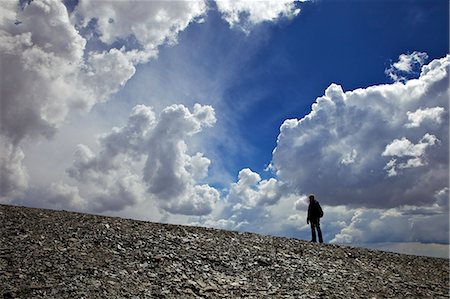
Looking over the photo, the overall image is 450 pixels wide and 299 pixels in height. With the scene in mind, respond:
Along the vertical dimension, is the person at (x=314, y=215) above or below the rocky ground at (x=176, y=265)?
above

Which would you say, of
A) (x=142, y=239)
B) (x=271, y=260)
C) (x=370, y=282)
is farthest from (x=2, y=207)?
(x=370, y=282)

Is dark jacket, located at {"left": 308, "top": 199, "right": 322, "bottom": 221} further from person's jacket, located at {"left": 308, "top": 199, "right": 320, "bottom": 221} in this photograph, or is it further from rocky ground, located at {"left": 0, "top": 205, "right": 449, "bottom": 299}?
rocky ground, located at {"left": 0, "top": 205, "right": 449, "bottom": 299}

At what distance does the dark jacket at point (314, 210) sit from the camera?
25016 millimetres

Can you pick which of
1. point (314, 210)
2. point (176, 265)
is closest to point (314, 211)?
point (314, 210)

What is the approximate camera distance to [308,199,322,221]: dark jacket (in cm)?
2502

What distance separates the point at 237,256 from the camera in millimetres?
18172

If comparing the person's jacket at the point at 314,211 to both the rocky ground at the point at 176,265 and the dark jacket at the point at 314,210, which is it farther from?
the rocky ground at the point at 176,265

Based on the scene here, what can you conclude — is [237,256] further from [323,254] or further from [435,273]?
[435,273]

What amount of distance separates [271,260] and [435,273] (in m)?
10.2

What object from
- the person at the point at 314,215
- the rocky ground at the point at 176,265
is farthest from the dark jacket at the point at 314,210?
the rocky ground at the point at 176,265

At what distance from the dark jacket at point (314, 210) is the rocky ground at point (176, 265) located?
2784 mm

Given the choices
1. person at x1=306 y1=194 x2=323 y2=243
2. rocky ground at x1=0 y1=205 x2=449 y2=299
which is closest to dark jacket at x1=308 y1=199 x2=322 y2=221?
person at x1=306 y1=194 x2=323 y2=243

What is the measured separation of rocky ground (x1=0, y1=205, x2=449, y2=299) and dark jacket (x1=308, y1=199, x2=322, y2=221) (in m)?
2.78

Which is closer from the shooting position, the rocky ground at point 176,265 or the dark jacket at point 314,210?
the rocky ground at point 176,265
